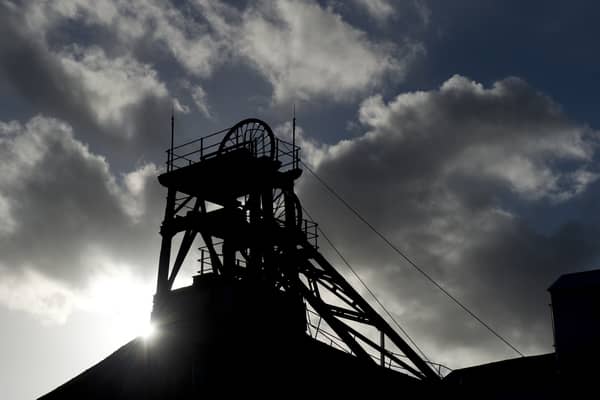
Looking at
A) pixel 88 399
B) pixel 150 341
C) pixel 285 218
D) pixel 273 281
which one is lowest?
pixel 88 399

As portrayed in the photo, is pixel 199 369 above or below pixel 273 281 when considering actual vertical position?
below

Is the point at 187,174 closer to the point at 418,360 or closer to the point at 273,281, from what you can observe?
the point at 273,281

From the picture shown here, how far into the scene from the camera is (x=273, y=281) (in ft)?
106

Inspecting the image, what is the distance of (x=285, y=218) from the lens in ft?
112

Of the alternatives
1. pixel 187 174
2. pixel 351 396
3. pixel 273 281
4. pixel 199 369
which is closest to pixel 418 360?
pixel 351 396

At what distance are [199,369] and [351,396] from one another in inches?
231

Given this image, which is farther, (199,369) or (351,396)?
(351,396)

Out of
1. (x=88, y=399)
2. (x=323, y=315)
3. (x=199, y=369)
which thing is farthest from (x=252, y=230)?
(x=88, y=399)

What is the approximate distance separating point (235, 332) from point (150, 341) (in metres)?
3.49

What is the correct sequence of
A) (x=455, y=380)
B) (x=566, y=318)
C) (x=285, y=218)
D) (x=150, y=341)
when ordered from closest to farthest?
(x=566, y=318)
(x=150, y=341)
(x=455, y=380)
(x=285, y=218)

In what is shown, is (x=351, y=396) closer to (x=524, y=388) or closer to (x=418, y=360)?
(x=418, y=360)

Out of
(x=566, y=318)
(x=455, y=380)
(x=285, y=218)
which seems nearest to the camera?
(x=566, y=318)

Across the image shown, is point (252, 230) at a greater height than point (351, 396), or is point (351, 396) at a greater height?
point (252, 230)

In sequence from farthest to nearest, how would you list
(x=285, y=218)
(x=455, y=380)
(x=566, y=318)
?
(x=285, y=218)
(x=455, y=380)
(x=566, y=318)
